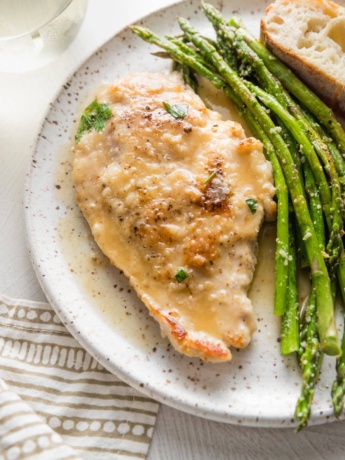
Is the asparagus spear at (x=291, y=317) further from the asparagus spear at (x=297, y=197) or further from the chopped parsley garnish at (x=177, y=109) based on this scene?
the chopped parsley garnish at (x=177, y=109)

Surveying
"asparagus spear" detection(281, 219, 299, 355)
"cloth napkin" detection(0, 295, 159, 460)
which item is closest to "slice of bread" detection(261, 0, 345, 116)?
"asparagus spear" detection(281, 219, 299, 355)

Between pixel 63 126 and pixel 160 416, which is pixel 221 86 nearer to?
pixel 63 126

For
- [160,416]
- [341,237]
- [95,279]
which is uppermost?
[341,237]

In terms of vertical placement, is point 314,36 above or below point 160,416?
above

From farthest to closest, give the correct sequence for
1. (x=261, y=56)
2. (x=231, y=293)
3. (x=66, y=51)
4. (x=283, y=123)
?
(x=66, y=51)
(x=261, y=56)
(x=283, y=123)
(x=231, y=293)

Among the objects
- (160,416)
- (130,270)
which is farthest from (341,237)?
(160,416)

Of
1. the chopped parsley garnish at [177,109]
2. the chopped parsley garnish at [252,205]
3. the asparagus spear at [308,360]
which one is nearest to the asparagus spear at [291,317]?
the asparagus spear at [308,360]

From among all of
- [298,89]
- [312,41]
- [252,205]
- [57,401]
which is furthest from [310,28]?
[57,401]

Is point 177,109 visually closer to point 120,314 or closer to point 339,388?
point 120,314
